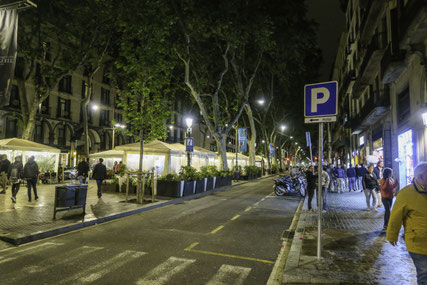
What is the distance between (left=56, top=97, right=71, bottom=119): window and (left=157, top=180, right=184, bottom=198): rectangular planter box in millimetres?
27867

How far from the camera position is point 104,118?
147ft

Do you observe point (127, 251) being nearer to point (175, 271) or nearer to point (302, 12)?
point (175, 271)

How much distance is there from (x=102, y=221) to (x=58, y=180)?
15.7m

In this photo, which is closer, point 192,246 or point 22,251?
point 22,251

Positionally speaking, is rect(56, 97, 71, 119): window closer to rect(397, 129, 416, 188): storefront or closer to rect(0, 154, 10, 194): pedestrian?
rect(0, 154, 10, 194): pedestrian

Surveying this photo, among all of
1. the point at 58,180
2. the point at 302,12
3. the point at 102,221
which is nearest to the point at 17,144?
the point at 58,180

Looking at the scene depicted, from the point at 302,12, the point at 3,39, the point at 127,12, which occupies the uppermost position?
the point at 302,12

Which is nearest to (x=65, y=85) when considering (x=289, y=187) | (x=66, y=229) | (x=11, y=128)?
(x=11, y=128)

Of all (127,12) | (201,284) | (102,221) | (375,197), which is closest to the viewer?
(201,284)

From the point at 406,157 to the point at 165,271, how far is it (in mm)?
14371

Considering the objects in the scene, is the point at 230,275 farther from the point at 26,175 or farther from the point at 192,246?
the point at 26,175

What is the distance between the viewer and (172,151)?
17.8 metres

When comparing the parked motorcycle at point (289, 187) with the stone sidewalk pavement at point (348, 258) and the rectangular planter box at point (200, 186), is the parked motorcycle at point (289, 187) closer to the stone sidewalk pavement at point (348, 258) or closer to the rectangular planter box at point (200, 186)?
the rectangular planter box at point (200, 186)

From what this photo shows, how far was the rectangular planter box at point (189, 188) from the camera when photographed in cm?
1545
